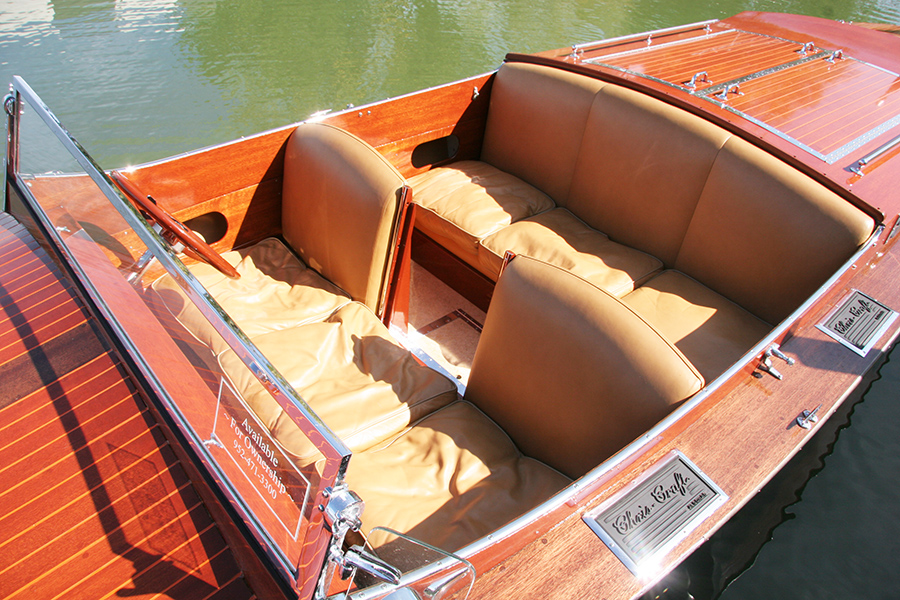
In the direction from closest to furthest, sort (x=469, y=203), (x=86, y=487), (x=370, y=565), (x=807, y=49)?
1. (x=370, y=565)
2. (x=86, y=487)
3. (x=469, y=203)
4. (x=807, y=49)

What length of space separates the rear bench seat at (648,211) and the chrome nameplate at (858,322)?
18 centimetres

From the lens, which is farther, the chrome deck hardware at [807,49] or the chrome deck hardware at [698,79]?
the chrome deck hardware at [807,49]

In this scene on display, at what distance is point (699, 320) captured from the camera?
1.96 m

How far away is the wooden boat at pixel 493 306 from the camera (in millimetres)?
1007

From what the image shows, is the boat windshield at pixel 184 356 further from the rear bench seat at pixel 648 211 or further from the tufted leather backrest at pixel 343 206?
the rear bench seat at pixel 648 211

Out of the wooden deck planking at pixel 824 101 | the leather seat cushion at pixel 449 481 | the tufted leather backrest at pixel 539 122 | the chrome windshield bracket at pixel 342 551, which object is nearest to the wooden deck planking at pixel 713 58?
the wooden deck planking at pixel 824 101

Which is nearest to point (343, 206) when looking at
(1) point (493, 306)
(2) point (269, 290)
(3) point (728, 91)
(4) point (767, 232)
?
(2) point (269, 290)

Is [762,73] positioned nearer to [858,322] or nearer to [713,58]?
[713,58]

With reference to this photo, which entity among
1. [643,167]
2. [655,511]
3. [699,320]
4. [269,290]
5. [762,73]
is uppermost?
[762,73]

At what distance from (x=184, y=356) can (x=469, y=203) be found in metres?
1.55

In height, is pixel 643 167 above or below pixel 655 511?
above

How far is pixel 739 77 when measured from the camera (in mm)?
2570

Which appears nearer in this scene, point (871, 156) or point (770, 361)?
point (770, 361)

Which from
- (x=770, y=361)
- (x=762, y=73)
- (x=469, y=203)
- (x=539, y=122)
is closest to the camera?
(x=770, y=361)
